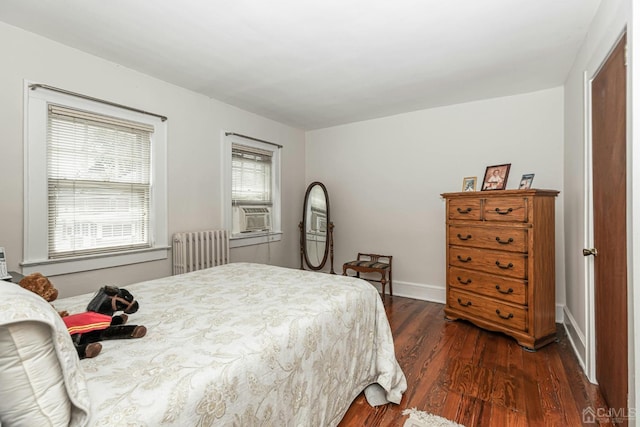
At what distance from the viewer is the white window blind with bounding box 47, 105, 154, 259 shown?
7.24 feet

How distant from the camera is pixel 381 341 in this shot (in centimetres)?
183

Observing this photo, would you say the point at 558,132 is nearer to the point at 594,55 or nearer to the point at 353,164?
the point at 594,55

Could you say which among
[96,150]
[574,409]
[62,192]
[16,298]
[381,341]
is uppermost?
[96,150]

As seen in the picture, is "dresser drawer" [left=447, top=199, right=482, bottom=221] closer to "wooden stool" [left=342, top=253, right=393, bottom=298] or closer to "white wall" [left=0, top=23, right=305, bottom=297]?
"wooden stool" [left=342, top=253, right=393, bottom=298]

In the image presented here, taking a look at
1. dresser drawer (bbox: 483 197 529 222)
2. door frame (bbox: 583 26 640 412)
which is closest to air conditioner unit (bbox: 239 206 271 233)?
dresser drawer (bbox: 483 197 529 222)

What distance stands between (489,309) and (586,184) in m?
1.29

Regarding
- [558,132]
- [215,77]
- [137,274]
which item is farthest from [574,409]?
[215,77]

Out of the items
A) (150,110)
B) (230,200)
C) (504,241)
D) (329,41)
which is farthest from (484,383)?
(150,110)

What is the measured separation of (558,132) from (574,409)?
2488mm

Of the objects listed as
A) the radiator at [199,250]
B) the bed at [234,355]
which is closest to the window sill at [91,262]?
the radiator at [199,250]

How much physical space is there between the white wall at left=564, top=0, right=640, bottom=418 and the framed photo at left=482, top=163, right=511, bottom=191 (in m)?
0.49

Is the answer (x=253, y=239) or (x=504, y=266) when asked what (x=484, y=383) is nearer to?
(x=504, y=266)

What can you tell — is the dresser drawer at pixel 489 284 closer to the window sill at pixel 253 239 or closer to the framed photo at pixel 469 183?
the framed photo at pixel 469 183

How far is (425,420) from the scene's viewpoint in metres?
1.62
